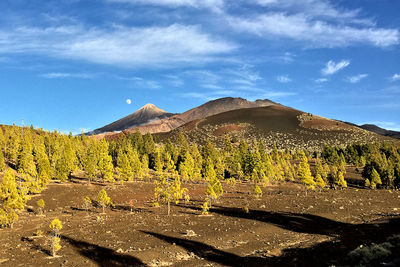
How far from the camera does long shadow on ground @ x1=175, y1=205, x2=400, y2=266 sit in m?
22.0

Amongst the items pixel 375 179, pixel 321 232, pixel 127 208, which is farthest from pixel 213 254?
pixel 375 179

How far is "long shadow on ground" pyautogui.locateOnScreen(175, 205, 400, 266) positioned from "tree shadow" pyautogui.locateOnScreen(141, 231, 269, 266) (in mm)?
286

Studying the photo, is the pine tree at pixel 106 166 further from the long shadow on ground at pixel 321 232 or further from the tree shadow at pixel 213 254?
the tree shadow at pixel 213 254

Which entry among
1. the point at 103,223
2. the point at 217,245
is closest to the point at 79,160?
the point at 103,223

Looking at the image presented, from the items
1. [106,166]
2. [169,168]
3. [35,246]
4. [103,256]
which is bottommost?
[35,246]

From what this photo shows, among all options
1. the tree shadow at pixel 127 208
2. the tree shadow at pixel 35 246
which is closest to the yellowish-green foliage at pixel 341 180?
the tree shadow at pixel 127 208

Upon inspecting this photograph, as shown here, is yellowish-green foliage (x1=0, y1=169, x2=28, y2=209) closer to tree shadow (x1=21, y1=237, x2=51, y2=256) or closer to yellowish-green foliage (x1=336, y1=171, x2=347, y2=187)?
tree shadow (x1=21, y1=237, x2=51, y2=256)

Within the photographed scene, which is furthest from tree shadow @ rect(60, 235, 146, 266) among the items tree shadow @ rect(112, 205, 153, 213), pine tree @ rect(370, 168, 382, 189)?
pine tree @ rect(370, 168, 382, 189)

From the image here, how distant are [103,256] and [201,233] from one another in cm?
1223

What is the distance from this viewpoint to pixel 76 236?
116ft

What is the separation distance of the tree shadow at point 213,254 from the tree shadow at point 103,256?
578cm

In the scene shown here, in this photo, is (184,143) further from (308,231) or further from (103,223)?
(308,231)

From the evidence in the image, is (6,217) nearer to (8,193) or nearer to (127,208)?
(8,193)

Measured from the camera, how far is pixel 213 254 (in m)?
26.4
